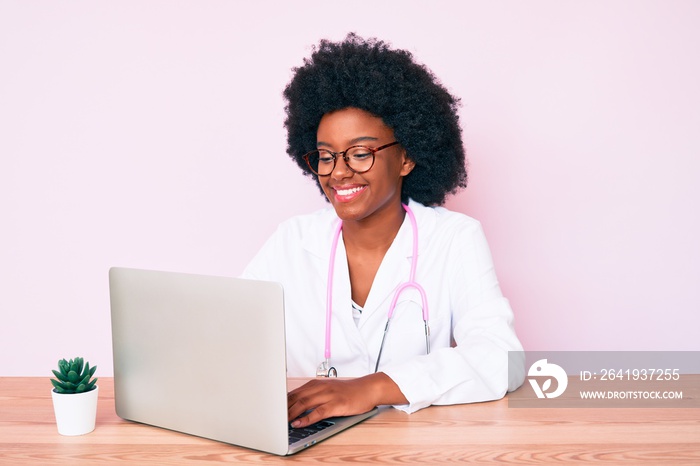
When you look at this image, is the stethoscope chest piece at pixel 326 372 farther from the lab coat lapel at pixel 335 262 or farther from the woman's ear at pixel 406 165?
the woman's ear at pixel 406 165

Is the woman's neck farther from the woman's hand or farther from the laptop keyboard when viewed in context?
the laptop keyboard

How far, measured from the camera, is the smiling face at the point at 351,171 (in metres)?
Answer: 2.26

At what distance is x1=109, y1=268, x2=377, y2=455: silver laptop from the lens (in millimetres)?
1333

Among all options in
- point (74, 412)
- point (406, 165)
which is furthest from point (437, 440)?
point (406, 165)

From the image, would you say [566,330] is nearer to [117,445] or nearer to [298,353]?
[298,353]

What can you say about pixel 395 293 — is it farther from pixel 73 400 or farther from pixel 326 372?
pixel 73 400

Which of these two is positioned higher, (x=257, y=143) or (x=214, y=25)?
(x=214, y=25)

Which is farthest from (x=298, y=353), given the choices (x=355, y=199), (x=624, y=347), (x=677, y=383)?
(x=624, y=347)

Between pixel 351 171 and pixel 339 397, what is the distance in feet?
2.91

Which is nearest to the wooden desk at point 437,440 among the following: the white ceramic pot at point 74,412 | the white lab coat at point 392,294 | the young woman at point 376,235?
the white ceramic pot at point 74,412

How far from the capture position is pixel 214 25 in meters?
3.12

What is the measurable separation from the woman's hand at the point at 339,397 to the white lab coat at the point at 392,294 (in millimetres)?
296

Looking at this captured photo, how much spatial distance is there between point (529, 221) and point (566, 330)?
0.51 metres

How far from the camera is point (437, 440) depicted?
56.9 inches
